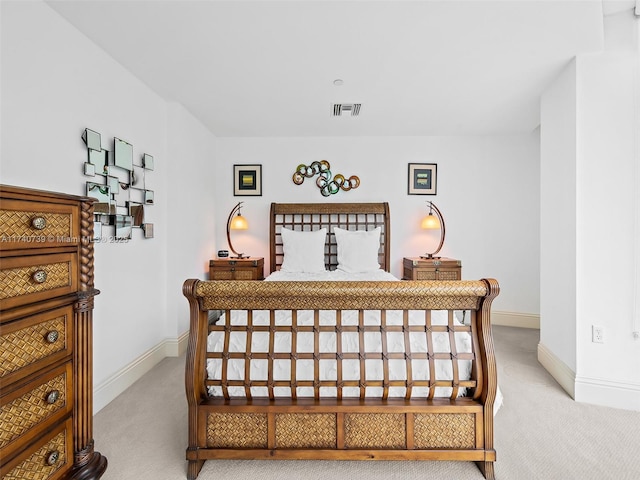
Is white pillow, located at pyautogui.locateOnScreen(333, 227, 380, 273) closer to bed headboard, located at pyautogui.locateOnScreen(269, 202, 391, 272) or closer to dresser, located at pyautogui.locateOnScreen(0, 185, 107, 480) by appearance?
bed headboard, located at pyautogui.locateOnScreen(269, 202, 391, 272)

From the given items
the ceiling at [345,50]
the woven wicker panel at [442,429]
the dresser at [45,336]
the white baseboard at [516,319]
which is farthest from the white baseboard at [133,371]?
the white baseboard at [516,319]

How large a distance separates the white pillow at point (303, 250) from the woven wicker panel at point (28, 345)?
2.68 meters

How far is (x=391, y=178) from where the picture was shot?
438 cm

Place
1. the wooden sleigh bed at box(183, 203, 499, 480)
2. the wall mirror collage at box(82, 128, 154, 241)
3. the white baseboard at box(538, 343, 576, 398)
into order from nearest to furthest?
1. the wooden sleigh bed at box(183, 203, 499, 480)
2. the wall mirror collage at box(82, 128, 154, 241)
3. the white baseboard at box(538, 343, 576, 398)

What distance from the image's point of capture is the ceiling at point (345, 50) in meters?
1.86

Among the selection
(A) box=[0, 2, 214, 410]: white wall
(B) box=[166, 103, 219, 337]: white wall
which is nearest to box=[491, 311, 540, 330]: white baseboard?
(B) box=[166, 103, 219, 337]: white wall

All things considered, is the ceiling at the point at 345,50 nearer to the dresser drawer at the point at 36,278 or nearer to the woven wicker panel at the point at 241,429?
the dresser drawer at the point at 36,278

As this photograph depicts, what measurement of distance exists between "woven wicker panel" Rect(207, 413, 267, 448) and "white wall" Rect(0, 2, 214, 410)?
1.28 metres

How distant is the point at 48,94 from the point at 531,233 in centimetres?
512

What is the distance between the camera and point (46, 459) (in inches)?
45.9

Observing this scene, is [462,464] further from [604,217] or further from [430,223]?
[430,223]

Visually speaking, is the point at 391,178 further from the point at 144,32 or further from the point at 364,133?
the point at 144,32

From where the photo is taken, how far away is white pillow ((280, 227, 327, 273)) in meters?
3.83

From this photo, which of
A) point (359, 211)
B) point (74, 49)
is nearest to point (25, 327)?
point (74, 49)
